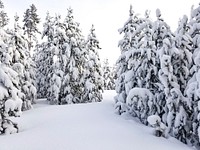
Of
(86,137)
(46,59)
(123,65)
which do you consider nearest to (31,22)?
(46,59)

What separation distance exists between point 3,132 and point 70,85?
779 inches

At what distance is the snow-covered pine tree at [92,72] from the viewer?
111 ft

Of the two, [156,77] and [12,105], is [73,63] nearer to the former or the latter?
[156,77]

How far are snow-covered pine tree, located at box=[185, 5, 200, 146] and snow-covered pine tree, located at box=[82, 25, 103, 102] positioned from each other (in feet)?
61.1

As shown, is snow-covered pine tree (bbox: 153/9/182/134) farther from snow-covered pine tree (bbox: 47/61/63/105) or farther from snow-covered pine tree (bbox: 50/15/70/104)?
snow-covered pine tree (bbox: 50/15/70/104)

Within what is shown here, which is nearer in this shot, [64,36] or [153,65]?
[153,65]

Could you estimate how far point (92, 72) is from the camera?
34344 mm

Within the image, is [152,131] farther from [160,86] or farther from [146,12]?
[146,12]

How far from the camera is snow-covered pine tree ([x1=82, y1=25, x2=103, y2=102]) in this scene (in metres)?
33.9

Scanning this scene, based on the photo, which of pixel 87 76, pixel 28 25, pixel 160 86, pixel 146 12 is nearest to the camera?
pixel 160 86

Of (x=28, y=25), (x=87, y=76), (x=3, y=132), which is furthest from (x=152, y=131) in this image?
(x=28, y=25)

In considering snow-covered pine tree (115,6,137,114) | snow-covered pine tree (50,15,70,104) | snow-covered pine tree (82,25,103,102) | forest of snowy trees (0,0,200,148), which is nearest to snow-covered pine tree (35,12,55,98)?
snow-covered pine tree (50,15,70,104)

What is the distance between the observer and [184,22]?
50.5 ft

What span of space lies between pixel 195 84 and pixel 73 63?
21949 millimetres
